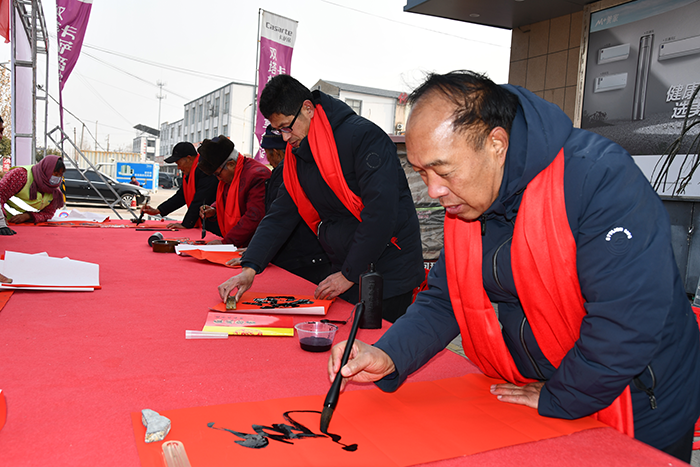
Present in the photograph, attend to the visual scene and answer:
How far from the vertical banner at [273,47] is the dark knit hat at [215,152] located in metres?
4.68

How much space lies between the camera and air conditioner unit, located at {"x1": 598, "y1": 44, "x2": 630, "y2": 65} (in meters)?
4.32

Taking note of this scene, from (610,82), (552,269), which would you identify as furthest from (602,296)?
(610,82)

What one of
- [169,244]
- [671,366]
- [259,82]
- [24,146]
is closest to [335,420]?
[671,366]

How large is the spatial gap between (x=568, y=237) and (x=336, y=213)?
54.3 inches

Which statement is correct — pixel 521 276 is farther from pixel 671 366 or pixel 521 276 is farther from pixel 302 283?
pixel 302 283

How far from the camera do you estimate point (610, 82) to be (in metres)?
4.49

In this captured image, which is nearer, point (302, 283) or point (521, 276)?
point (521, 276)

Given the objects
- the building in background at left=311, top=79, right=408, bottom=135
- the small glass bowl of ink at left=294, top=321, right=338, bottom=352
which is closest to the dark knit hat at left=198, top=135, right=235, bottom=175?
the small glass bowl of ink at left=294, top=321, right=338, bottom=352

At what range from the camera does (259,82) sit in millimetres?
8227

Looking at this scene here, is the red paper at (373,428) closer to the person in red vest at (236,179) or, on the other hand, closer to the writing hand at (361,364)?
the writing hand at (361,364)

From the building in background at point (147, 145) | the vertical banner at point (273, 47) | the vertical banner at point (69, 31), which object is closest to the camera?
the vertical banner at point (69, 31)

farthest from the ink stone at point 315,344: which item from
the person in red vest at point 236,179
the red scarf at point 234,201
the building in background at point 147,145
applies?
the building in background at point 147,145

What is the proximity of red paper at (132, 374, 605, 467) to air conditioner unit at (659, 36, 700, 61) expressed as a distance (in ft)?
12.9

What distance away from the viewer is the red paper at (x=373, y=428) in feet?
2.70
